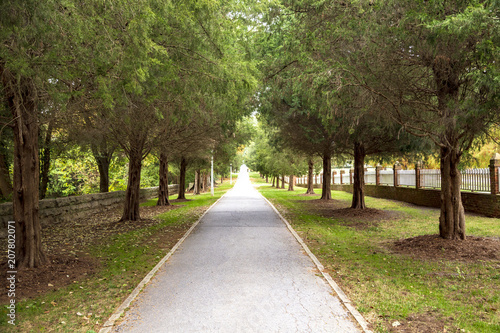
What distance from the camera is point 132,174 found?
563 inches

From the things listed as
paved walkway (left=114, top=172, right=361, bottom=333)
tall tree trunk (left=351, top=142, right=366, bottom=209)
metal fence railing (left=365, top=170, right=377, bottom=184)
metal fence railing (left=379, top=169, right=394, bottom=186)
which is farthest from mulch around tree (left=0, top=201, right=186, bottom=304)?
metal fence railing (left=365, top=170, right=377, bottom=184)

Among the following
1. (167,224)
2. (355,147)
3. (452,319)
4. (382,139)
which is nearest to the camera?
(452,319)

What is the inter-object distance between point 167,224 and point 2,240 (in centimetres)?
536

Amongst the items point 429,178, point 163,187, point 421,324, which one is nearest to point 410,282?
point 421,324

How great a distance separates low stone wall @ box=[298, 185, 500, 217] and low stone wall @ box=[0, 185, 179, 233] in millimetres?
16174

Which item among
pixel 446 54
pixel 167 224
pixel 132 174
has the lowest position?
pixel 167 224

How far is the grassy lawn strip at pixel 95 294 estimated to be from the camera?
175 inches

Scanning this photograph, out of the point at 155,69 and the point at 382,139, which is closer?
the point at 155,69

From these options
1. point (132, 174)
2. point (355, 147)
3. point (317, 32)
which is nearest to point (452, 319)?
point (317, 32)

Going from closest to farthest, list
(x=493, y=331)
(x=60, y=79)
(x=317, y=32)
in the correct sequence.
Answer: (x=493, y=331) < (x=60, y=79) < (x=317, y=32)

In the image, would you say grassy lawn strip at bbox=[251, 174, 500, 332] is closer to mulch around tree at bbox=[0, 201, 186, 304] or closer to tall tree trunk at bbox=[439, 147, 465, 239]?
tall tree trunk at bbox=[439, 147, 465, 239]

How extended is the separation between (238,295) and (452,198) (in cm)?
599

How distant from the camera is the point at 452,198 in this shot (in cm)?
852

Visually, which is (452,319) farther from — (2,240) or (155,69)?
(2,240)
